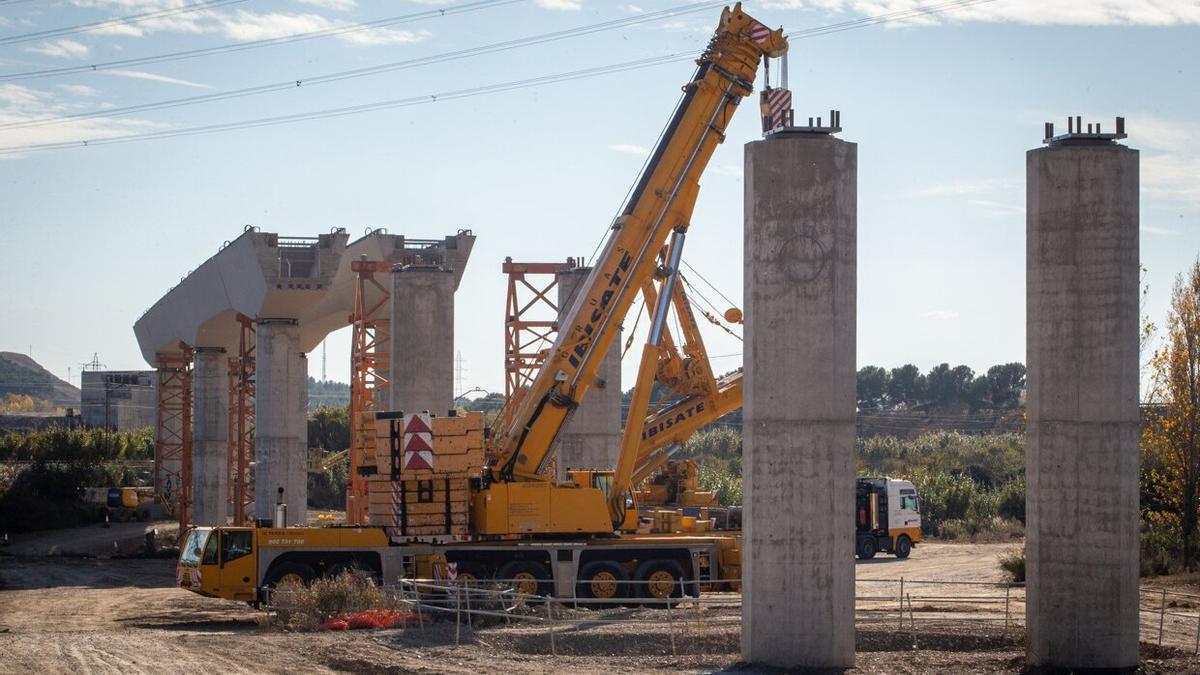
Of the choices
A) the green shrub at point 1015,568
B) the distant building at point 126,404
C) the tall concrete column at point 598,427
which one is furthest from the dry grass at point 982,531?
the distant building at point 126,404

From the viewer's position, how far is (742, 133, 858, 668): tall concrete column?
68.7ft

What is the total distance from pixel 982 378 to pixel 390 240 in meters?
124

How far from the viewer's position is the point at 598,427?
47.5 m

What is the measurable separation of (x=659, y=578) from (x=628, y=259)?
6.93 metres

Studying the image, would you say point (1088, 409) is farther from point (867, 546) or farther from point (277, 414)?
point (277, 414)

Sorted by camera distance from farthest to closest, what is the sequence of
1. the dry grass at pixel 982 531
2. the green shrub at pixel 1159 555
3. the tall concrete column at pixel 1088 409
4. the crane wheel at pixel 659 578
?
the dry grass at pixel 982 531 < the green shrub at pixel 1159 555 < the crane wheel at pixel 659 578 < the tall concrete column at pixel 1088 409

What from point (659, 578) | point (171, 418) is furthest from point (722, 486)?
point (659, 578)

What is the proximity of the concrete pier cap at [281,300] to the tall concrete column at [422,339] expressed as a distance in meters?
2.86

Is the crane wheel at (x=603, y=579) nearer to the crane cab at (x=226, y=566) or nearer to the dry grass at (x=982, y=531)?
the crane cab at (x=226, y=566)

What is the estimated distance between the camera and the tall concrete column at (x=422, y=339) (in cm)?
4284

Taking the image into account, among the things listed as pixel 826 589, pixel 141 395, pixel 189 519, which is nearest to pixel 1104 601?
pixel 826 589

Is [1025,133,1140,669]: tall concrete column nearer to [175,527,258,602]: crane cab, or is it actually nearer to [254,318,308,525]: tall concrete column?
[175,527,258,602]: crane cab

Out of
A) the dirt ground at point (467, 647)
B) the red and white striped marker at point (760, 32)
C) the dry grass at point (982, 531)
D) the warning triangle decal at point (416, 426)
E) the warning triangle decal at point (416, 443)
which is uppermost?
the red and white striped marker at point (760, 32)

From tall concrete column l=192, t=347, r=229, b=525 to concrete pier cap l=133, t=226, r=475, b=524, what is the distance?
51mm
